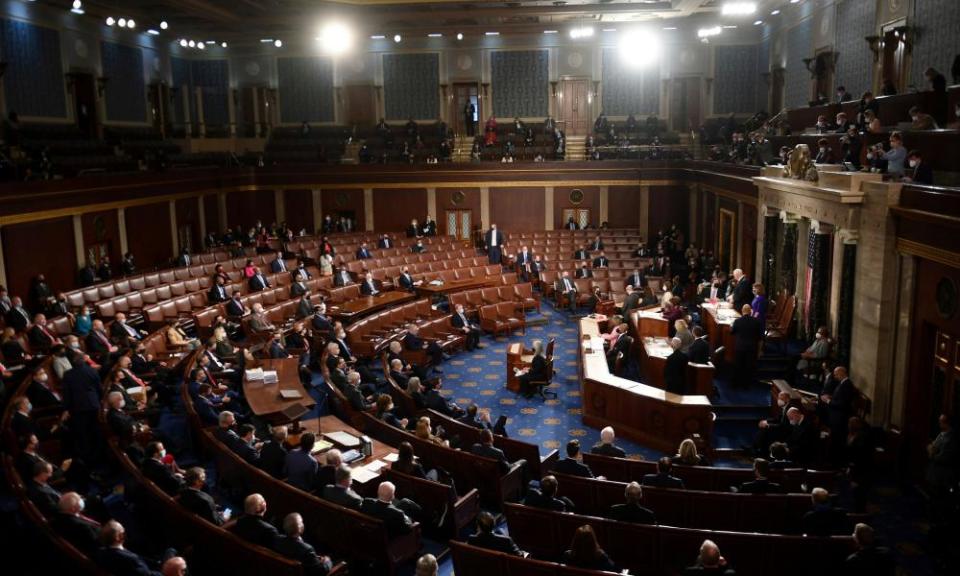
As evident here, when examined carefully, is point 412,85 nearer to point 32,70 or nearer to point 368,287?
point 32,70

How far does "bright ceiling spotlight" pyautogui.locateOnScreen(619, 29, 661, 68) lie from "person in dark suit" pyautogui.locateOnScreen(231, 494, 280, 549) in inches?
1134

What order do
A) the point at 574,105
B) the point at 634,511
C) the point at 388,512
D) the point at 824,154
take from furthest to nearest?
the point at 574,105 → the point at 824,154 → the point at 388,512 → the point at 634,511

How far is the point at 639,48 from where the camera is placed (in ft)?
104

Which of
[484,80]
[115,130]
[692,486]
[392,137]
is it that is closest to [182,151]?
[115,130]

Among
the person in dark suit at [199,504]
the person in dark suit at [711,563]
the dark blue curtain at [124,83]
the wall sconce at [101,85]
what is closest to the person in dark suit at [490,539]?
the person in dark suit at [711,563]

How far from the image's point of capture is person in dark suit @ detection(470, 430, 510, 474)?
8.99 metres

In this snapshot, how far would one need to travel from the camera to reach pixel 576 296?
20625 mm

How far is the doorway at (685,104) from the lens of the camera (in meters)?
31.5

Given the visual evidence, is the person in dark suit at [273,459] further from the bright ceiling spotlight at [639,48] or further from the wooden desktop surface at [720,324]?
the bright ceiling spotlight at [639,48]

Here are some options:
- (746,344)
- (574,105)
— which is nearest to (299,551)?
(746,344)

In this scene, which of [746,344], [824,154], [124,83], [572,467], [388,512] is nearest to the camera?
[388,512]

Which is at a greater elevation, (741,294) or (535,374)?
(741,294)

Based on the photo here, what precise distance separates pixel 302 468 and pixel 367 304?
9743 mm

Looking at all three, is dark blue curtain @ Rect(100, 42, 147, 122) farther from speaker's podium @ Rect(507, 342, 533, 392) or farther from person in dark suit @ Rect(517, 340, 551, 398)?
person in dark suit @ Rect(517, 340, 551, 398)
